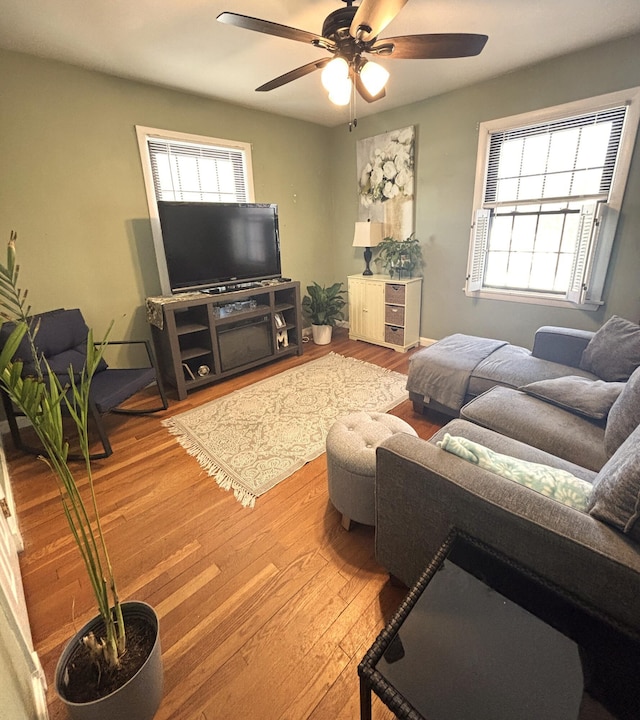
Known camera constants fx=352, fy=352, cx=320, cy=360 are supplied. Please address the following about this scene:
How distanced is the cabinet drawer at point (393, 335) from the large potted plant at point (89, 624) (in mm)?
3408

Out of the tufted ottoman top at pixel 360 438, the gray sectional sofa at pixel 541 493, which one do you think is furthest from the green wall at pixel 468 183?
the tufted ottoman top at pixel 360 438

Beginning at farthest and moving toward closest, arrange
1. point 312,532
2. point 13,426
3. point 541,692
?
point 13,426
point 312,532
point 541,692

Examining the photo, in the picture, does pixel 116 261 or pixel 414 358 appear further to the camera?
pixel 116 261

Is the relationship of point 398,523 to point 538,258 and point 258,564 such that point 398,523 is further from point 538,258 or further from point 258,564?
point 538,258

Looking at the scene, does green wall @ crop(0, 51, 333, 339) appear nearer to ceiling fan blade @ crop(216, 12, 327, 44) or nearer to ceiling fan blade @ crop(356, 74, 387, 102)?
ceiling fan blade @ crop(216, 12, 327, 44)

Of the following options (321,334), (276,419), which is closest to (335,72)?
(276,419)

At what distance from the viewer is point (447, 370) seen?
2447 millimetres

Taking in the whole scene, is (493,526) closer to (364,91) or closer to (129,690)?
(129,690)

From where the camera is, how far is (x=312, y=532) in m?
1.72

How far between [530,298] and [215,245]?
2.99 meters

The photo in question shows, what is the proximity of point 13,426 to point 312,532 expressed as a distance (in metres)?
2.13

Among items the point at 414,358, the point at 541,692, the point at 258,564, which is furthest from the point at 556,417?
the point at 258,564

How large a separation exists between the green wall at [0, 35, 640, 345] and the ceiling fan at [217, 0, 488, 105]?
1.40m

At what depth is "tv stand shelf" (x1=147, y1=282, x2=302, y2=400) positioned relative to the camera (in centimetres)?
304
